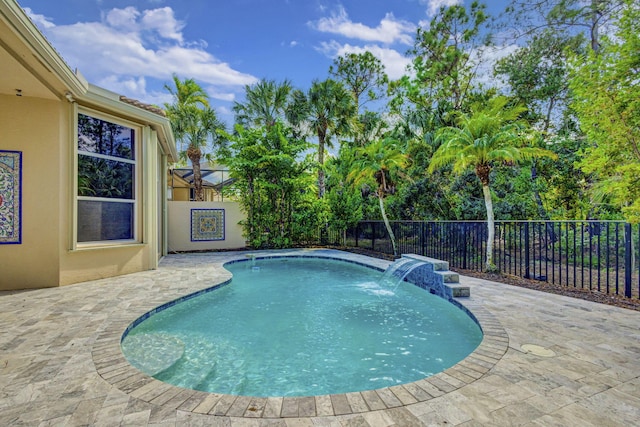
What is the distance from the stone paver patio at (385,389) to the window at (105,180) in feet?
8.11

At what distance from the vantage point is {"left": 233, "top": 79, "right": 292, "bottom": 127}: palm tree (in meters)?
14.1

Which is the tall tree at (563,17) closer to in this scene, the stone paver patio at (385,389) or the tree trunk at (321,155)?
the tree trunk at (321,155)

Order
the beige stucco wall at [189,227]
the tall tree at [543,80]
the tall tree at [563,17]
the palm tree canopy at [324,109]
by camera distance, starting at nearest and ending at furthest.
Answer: the tall tree at [563,17] < the beige stucco wall at [189,227] < the tall tree at [543,80] < the palm tree canopy at [324,109]

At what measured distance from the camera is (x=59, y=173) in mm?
5176

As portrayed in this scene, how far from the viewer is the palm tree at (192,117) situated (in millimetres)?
14875

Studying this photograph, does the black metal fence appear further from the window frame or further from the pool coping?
the window frame

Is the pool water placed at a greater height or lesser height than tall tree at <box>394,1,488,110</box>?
lesser

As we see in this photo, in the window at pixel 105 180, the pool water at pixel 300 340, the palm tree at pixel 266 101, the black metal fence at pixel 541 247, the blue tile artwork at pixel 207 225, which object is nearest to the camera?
the pool water at pixel 300 340

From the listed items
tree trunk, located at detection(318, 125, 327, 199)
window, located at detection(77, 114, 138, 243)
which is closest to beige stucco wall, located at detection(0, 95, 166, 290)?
window, located at detection(77, 114, 138, 243)

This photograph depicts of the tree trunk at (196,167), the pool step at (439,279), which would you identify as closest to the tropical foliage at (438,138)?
the tree trunk at (196,167)

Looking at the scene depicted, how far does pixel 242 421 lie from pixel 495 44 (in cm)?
1842

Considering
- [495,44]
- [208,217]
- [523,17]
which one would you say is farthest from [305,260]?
[495,44]

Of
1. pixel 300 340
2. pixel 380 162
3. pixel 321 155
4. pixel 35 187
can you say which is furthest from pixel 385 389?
pixel 321 155

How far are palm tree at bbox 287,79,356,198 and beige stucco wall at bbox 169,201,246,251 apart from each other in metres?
4.22
